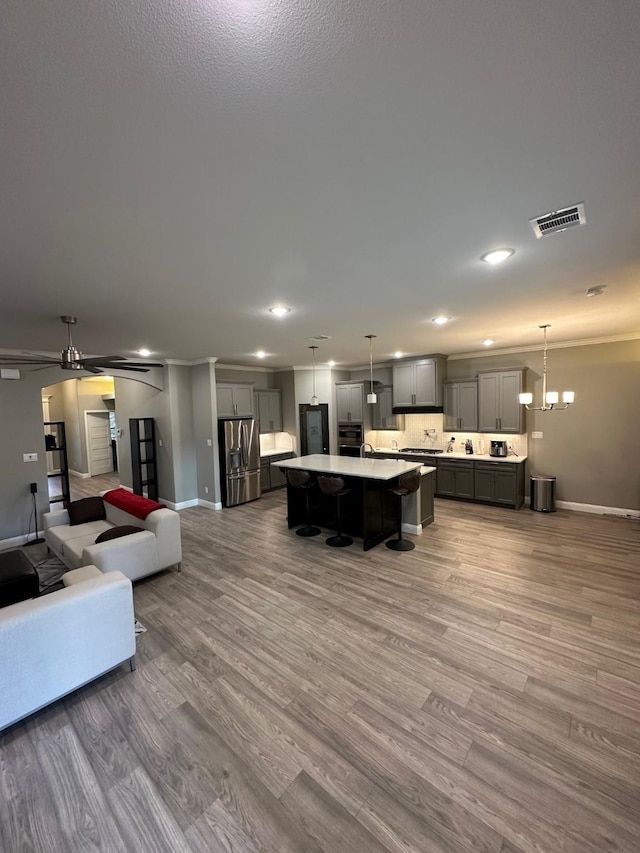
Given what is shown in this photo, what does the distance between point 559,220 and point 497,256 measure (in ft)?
1.48

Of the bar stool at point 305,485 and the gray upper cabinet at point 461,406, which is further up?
the gray upper cabinet at point 461,406

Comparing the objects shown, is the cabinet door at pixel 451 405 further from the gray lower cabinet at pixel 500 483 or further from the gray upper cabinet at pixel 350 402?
the gray upper cabinet at pixel 350 402

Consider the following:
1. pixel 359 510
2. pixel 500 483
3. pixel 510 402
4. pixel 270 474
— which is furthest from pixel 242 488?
pixel 510 402

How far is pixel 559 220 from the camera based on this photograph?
190 cm

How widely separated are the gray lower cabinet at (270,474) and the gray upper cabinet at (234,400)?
120 centimetres

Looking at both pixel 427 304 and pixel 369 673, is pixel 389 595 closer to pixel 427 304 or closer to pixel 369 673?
pixel 369 673

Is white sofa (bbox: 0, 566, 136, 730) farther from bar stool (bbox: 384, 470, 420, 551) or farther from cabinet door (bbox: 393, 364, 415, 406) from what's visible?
cabinet door (bbox: 393, 364, 415, 406)

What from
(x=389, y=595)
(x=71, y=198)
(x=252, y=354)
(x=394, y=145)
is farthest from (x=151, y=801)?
(x=252, y=354)

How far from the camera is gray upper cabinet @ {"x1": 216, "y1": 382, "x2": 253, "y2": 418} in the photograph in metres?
6.82

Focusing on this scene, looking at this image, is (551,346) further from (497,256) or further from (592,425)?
(497,256)

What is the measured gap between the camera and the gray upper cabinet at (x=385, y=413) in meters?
7.87

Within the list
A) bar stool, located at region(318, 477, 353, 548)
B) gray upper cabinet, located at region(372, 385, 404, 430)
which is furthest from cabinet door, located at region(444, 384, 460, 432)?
bar stool, located at region(318, 477, 353, 548)

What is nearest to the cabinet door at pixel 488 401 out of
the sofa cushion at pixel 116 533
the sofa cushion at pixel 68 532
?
the sofa cushion at pixel 116 533

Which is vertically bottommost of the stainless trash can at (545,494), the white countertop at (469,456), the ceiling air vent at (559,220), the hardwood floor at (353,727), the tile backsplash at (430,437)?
the hardwood floor at (353,727)
